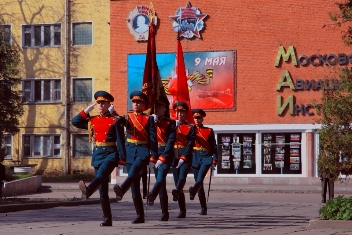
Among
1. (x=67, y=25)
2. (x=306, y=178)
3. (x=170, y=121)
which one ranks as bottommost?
(x=306, y=178)

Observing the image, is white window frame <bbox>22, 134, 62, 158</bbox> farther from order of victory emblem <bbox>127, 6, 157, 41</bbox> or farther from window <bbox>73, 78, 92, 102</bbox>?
order of victory emblem <bbox>127, 6, 157, 41</bbox>

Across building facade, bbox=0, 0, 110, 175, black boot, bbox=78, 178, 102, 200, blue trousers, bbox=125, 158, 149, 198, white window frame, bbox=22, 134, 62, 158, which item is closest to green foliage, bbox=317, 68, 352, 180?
blue trousers, bbox=125, 158, 149, 198

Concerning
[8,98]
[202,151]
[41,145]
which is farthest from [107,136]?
[41,145]

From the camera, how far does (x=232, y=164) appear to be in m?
50.8

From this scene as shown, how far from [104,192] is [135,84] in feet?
116

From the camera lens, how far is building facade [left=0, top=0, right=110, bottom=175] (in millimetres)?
59219

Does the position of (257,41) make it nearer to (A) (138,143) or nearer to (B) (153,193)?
(B) (153,193)

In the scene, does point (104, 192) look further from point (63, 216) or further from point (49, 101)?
point (49, 101)

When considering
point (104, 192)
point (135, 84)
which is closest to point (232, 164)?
point (135, 84)

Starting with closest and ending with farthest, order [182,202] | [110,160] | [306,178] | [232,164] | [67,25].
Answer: [110,160], [182,202], [306,178], [232,164], [67,25]

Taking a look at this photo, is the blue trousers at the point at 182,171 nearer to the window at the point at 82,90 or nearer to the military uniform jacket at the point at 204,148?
the military uniform jacket at the point at 204,148

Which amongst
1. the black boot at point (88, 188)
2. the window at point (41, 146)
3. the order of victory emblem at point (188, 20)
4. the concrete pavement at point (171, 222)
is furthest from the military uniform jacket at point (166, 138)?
the window at point (41, 146)

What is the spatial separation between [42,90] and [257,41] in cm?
1614

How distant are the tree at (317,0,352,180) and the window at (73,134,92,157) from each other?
42907 mm
